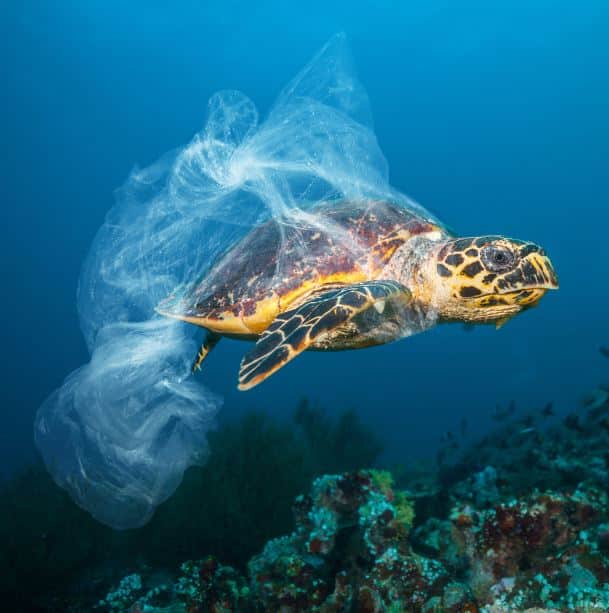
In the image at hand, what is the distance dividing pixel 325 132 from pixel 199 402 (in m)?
2.28

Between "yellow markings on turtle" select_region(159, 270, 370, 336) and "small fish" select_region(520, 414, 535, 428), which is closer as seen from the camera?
"yellow markings on turtle" select_region(159, 270, 370, 336)

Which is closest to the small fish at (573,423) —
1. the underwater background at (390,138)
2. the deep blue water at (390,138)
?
the deep blue water at (390,138)

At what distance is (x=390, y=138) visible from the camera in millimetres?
71125

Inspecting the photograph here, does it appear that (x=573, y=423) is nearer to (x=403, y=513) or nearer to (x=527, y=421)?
(x=527, y=421)

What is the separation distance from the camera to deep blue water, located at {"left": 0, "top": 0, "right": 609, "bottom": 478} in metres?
61.0

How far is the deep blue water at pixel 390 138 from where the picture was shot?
61.0 meters

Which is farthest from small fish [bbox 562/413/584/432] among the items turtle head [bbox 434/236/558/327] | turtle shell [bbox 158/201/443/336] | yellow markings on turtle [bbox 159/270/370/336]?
yellow markings on turtle [bbox 159/270/370/336]

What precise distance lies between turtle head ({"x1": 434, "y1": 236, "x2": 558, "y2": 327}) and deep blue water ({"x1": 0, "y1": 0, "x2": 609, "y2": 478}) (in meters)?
54.3

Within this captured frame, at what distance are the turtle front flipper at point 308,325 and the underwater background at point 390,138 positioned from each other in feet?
179

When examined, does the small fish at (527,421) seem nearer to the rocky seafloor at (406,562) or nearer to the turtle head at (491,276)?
the rocky seafloor at (406,562)

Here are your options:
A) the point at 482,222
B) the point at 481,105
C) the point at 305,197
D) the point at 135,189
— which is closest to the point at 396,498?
the point at 305,197

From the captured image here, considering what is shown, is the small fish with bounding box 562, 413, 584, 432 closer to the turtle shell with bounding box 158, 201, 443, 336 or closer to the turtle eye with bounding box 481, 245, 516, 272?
the turtle shell with bounding box 158, 201, 443, 336

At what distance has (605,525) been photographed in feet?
8.03

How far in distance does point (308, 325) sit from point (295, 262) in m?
0.93
